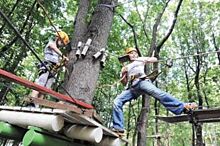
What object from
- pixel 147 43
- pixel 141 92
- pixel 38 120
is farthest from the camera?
pixel 147 43

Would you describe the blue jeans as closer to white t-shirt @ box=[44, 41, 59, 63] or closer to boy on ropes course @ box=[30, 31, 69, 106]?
boy on ropes course @ box=[30, 31, 69, 106]

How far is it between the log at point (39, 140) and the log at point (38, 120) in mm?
94

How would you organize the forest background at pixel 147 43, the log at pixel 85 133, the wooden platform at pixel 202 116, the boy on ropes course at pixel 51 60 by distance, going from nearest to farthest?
the log at pixel 85 133, the wooden platform at pixel 202 116, the boy on ropes course at pixel 51 60, the forest background at pixel 147 43

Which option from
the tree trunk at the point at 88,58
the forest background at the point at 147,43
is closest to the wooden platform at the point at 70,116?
the tree trunk at the point at 88,58

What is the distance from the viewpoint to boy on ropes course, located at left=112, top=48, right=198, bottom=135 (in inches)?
147

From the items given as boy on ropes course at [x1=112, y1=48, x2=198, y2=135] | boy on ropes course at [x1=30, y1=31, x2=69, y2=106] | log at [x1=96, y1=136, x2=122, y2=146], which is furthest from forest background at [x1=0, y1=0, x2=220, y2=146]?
log at [x1=96, y1=136, x2=122, y2=146]

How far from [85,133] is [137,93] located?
1228 millimetres

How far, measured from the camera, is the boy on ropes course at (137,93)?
12.3 ft

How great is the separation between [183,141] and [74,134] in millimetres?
18704

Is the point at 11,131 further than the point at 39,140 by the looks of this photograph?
Yes

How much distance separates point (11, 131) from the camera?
3350 mm

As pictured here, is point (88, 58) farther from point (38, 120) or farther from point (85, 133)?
point (38, 120)

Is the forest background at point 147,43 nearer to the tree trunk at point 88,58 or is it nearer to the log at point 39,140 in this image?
the tree trunk at point 88,58

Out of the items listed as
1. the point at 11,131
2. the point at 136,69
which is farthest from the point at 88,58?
the point at 11,131
